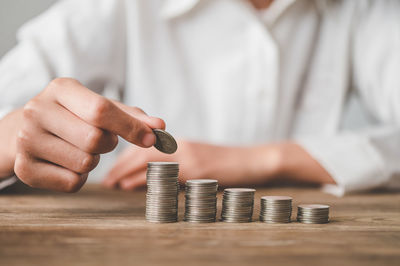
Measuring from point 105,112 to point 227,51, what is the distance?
41.3 inches

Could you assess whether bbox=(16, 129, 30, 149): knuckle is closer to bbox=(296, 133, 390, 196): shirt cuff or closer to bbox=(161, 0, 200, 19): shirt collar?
bbox=(296, 133, 390, 196): shirt cuff

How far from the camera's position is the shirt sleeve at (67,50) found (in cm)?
147

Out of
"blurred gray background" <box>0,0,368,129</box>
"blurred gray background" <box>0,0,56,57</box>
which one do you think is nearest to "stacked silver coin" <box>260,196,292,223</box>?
"blurred gray background" <box>0,0,368,129</box>

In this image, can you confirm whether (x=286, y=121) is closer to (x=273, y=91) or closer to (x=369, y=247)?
(x=273, y=91)

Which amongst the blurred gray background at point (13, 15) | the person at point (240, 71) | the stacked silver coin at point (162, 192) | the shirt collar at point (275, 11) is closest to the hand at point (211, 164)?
the person at point (240, 71)

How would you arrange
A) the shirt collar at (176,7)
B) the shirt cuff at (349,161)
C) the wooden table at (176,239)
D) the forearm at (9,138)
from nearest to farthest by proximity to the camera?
1. the wooden table at (176,239)
2. the forearm at (9,138)
3. the shirt cuff at (349,161)
4. the shirt collar at (176,7)

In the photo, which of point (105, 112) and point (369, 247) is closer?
point (369, 247)

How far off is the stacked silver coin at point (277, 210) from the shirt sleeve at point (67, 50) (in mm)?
977

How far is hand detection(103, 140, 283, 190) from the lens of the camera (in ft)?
4.15

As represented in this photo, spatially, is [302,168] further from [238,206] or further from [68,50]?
[68,50]

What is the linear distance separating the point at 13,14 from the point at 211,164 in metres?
1.82

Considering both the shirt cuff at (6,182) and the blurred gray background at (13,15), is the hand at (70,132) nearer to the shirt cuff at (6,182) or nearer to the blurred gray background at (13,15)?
the shirt cuff at (6,182)

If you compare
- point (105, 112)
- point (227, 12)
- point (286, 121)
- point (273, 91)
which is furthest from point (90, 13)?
point (105, 112)

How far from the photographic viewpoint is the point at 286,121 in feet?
5.79
